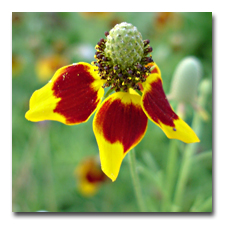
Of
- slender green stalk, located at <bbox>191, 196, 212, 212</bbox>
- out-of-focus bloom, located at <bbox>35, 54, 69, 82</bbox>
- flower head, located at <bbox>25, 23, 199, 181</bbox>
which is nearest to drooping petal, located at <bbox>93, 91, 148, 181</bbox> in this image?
flower head, located at <bbox>25, 23, 199, 181</bbox>

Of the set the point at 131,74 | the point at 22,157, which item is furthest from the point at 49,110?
the point at 22,157

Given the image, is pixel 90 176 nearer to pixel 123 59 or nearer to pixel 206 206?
pixel 206 206

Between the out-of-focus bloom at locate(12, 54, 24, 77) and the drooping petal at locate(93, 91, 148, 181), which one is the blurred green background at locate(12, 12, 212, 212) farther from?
the drooping petal at locate(93, 91, 148, 181)

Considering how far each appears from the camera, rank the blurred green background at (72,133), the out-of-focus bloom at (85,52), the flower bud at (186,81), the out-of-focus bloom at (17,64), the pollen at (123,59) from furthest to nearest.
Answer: the out-of-focus bloom at (17,64), the out-of-focus bloom at (85,52), the blurred green background at (72,133), the flower bud at (186,81), the pollen at (123,59)

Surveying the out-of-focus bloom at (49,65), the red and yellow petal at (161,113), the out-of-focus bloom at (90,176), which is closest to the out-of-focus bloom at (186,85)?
the red and yellow petal at (161,113)

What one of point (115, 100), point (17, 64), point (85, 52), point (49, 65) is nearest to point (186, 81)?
point (115, 100)

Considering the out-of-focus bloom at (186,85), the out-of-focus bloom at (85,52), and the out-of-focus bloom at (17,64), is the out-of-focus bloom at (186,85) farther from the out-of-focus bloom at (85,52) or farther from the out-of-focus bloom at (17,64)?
the out-of-focus bloom at (17,64)
